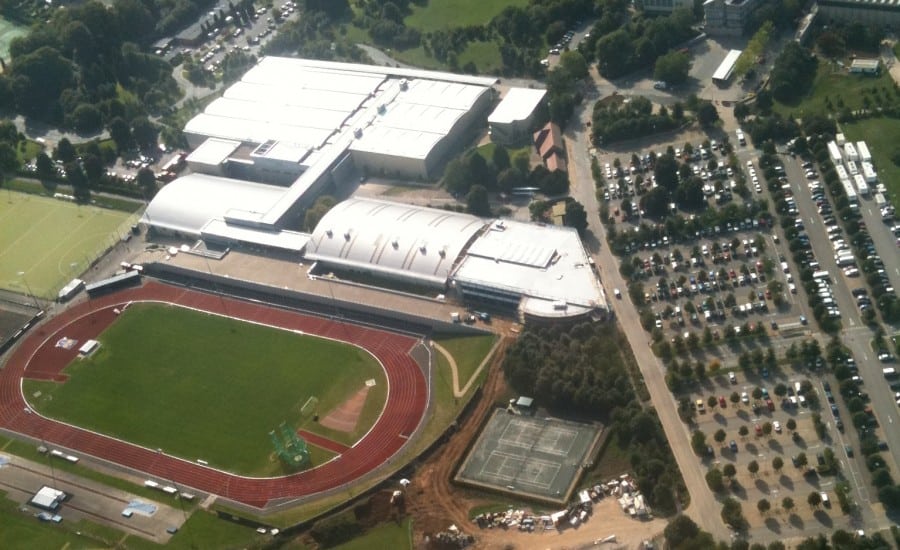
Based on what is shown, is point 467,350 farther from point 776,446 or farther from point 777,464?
point 777,464

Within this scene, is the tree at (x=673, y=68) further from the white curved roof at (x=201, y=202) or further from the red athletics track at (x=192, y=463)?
the red athletics track at (x=192, y=463)

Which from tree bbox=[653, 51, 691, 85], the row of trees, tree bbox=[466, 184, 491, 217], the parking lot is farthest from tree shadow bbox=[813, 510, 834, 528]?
tree bbox=[653, 51, 691, 85]

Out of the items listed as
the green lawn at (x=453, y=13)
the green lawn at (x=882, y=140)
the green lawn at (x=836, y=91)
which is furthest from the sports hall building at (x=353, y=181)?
the green lawn at (x=882, y=140)

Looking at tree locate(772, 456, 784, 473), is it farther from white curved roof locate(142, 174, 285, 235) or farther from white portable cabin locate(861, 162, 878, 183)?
white curved roof locate(142, 174, 285, 235)

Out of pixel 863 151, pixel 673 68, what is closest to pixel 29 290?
pixel 673 68

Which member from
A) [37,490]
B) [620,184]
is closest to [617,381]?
[620,184]

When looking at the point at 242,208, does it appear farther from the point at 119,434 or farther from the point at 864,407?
the point at 864,407
